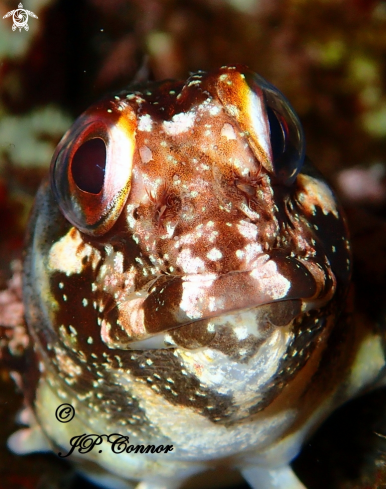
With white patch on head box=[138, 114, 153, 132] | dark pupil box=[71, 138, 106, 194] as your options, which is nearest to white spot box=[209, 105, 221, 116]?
white patch on head box=[138, 114, 153, 132]

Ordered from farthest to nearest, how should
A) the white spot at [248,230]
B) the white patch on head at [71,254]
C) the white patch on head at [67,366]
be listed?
1. the white patch on head at [67,366]
2. the white patch on head at [71,254]
3. the white spot at [248,230]

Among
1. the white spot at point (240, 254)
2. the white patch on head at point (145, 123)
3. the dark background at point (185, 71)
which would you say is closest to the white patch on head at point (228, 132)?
the white patch on head at point (145, 123)

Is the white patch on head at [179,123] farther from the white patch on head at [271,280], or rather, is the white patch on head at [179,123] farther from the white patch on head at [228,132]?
the white patch on head at [271,280]

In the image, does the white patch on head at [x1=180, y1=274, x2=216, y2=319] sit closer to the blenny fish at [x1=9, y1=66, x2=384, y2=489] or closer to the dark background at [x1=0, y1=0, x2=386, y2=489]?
the blenny fish at [x1=9, y1=66, x2=384, y2=489]

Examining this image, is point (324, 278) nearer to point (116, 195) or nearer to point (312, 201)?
point (312, 201)

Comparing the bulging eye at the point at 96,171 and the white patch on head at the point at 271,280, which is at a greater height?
the bulging eye at the point at 96,171

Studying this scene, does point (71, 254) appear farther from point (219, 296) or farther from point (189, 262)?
point (219, 296)

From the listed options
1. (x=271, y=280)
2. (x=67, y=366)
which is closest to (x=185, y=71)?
(x=67, y=366)
